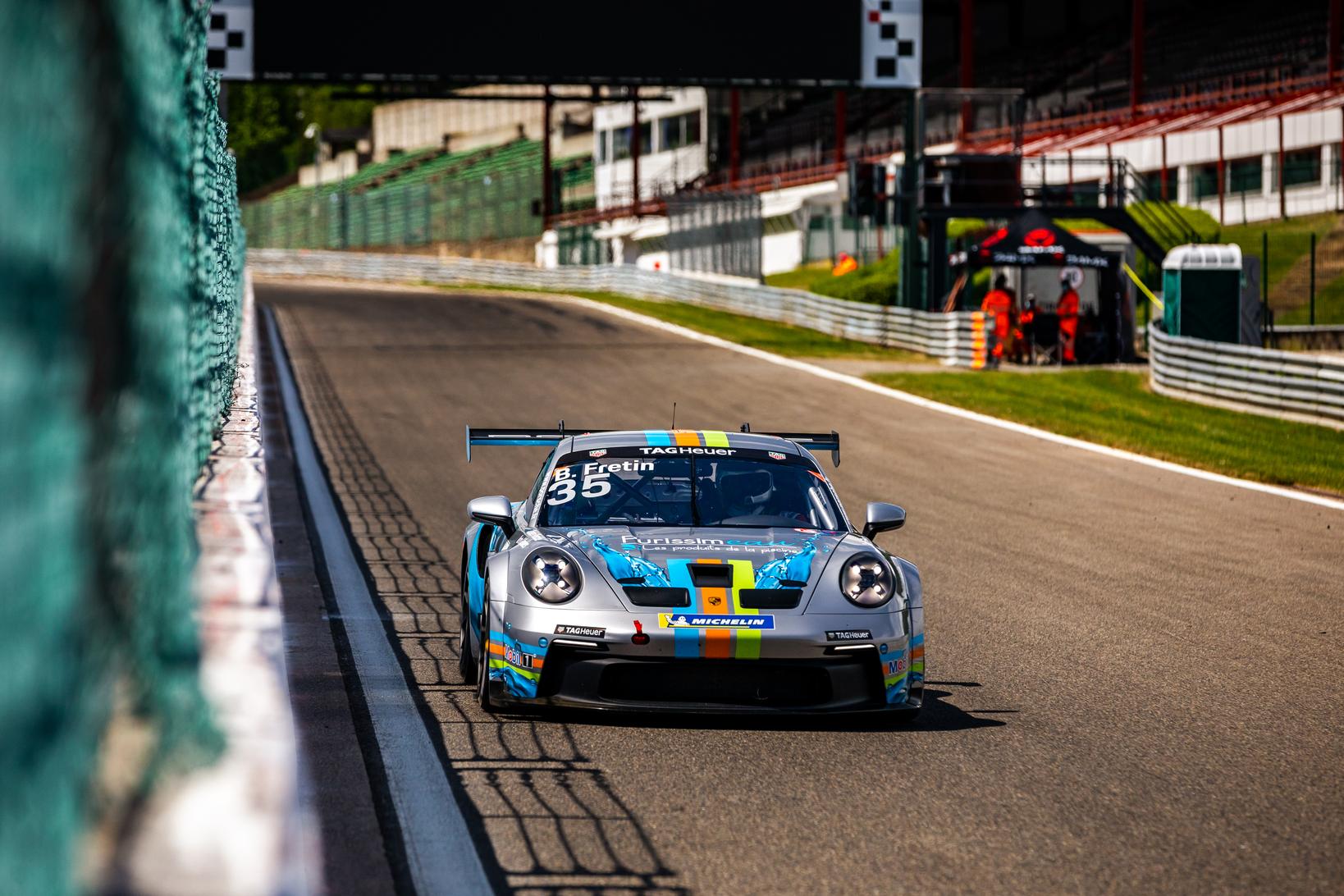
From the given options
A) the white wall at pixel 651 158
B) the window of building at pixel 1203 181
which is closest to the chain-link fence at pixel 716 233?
the window of building at pixel 1203 181

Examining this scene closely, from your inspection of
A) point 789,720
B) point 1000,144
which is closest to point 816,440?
point 789,720

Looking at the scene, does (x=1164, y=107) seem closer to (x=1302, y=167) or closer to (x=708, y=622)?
(x=1302, y=167)

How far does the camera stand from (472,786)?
6.42 meters

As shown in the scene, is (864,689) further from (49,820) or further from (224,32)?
(224,32)

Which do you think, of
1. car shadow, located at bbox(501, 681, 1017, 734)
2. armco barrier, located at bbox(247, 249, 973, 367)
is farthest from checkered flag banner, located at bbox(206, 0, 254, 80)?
car shadow, located at bbox(501, 681, 1017, 734)

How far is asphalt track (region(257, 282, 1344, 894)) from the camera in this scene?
5.57 meters

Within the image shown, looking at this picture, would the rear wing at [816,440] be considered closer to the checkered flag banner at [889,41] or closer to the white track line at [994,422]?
the white track line at [994,422]

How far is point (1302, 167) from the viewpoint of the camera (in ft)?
140

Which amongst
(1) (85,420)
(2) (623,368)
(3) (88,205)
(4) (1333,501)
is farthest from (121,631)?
(2) (623,368)

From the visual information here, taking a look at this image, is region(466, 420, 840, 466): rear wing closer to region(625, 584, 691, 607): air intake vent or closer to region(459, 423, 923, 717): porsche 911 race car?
region(459, 423, 923, 717): porsche 911 race car

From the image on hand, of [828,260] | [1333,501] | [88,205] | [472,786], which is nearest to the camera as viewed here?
[88,205]

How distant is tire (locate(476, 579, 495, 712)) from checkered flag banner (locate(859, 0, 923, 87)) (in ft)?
83.3

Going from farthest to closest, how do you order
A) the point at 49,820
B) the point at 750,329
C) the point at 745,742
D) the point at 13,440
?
the point at 750,329
the point at 745,742
the point at 49,820
the point at 13,440

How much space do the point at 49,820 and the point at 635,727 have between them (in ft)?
18.5
